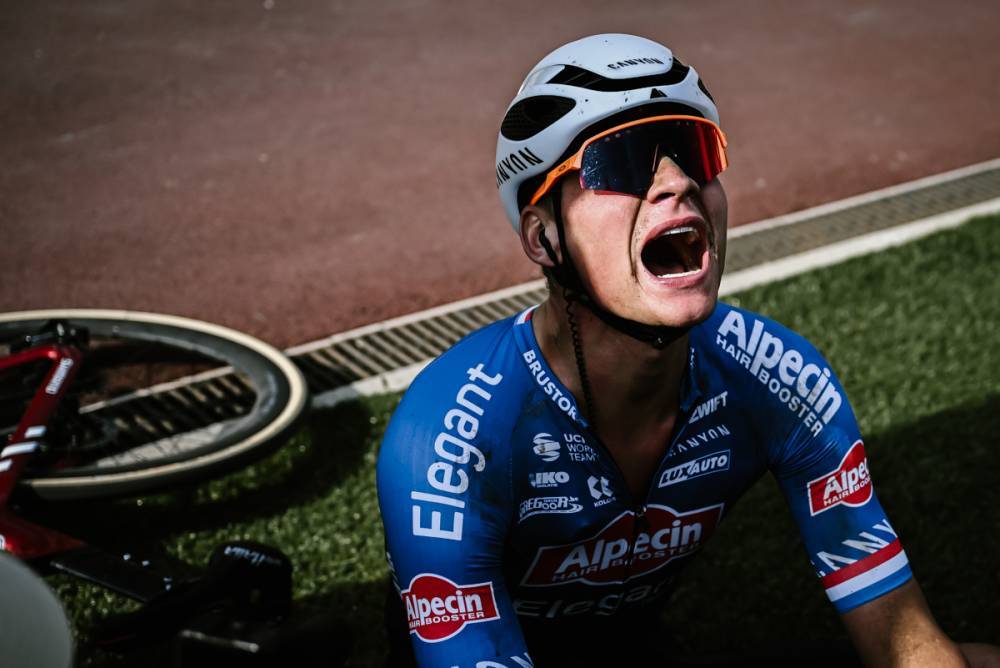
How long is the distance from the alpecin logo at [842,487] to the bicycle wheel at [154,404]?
8.55 feet

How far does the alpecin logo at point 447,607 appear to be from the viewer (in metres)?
2.50

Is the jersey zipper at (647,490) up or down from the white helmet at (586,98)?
down

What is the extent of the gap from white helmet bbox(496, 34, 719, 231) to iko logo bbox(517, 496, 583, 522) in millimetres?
780

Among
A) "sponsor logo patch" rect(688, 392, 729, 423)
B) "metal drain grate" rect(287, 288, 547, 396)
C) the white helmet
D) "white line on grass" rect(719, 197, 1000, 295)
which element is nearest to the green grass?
"metal drain grate" rect(287, 288, 547, 396)

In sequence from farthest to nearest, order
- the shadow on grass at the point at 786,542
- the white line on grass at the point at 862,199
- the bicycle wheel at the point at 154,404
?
the white line on grass at the point at 862,199
the bicycle wheel at the point at 154,404
the shadow on grass at the point at 786,542

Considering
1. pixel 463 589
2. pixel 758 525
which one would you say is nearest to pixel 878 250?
pixel 758 525

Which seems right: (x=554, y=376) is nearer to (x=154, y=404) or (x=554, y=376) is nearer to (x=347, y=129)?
(x=154, y=404)

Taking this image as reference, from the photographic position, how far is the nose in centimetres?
250

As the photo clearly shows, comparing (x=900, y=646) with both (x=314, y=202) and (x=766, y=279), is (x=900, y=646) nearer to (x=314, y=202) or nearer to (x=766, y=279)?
(x=766, y=279)

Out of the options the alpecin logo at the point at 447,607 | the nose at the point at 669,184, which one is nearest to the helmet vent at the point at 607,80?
the nose at the point at 669,184

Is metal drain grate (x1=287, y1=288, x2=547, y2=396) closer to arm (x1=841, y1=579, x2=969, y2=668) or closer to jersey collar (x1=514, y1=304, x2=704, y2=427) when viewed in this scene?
jersey collar (x1=514, y1=304, x2=704, y2=427)

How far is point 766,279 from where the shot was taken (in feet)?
22.1

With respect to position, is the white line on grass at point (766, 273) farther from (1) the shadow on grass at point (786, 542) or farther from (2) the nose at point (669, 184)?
(2) the nose at point (669, 184)

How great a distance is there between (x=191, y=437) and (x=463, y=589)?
2920 millimetres
